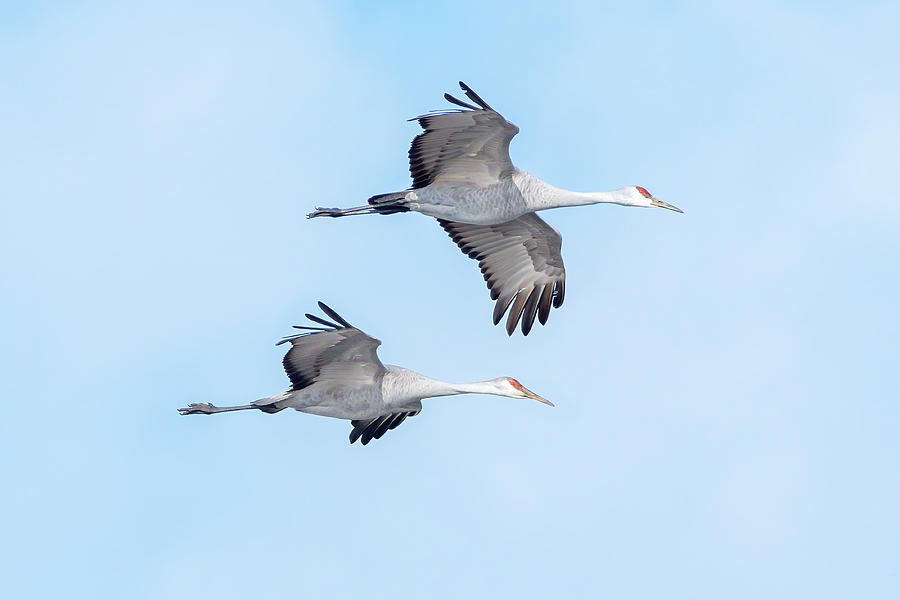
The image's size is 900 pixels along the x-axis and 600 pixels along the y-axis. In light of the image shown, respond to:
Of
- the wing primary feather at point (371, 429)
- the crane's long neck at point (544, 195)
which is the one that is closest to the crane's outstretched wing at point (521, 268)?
the crane's long neck at point (544, 195)

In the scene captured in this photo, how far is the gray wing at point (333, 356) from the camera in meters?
18.2

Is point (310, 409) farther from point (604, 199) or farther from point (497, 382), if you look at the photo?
point (604, 199)

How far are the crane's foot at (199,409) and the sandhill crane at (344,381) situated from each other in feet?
2.13

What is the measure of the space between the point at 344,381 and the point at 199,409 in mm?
2136

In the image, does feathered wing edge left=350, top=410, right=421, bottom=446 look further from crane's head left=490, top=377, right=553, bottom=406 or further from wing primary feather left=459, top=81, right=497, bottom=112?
wing primary feather left=459, top=81, right=497, bottom=112

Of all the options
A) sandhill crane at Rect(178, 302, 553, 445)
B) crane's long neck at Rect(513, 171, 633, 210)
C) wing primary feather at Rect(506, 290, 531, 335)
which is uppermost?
crane's long neck at Rect(513, 171, 633, 210)

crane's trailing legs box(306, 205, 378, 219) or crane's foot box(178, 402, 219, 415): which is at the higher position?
crane's trailing legs box(306, 205, 378, 219)

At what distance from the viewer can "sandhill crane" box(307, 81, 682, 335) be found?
18.9 m

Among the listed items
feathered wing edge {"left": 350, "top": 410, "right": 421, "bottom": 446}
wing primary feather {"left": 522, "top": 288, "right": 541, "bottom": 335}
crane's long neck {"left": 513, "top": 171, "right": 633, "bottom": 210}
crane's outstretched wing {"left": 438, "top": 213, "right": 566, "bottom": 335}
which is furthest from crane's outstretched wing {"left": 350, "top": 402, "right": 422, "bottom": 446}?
crane's long neck {"left": 513, "top": 171, "right": 633, "bottom": 210}

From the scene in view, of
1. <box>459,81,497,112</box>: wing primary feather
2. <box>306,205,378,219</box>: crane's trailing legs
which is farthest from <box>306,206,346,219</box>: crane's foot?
<box>459,81,497,112</box>: wing primary feather

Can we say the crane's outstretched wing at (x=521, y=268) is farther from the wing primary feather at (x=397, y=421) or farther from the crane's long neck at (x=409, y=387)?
the crane's long neck at (x=409, y=387)

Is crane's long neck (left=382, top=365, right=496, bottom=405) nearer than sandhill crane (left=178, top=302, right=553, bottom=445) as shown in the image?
No

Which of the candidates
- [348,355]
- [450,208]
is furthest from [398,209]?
[348,355]

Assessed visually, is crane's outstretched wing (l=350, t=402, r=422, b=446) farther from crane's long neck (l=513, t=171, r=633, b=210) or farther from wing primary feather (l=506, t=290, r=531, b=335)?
crane's long neck (l=513, t=171, r=633, b=210)
